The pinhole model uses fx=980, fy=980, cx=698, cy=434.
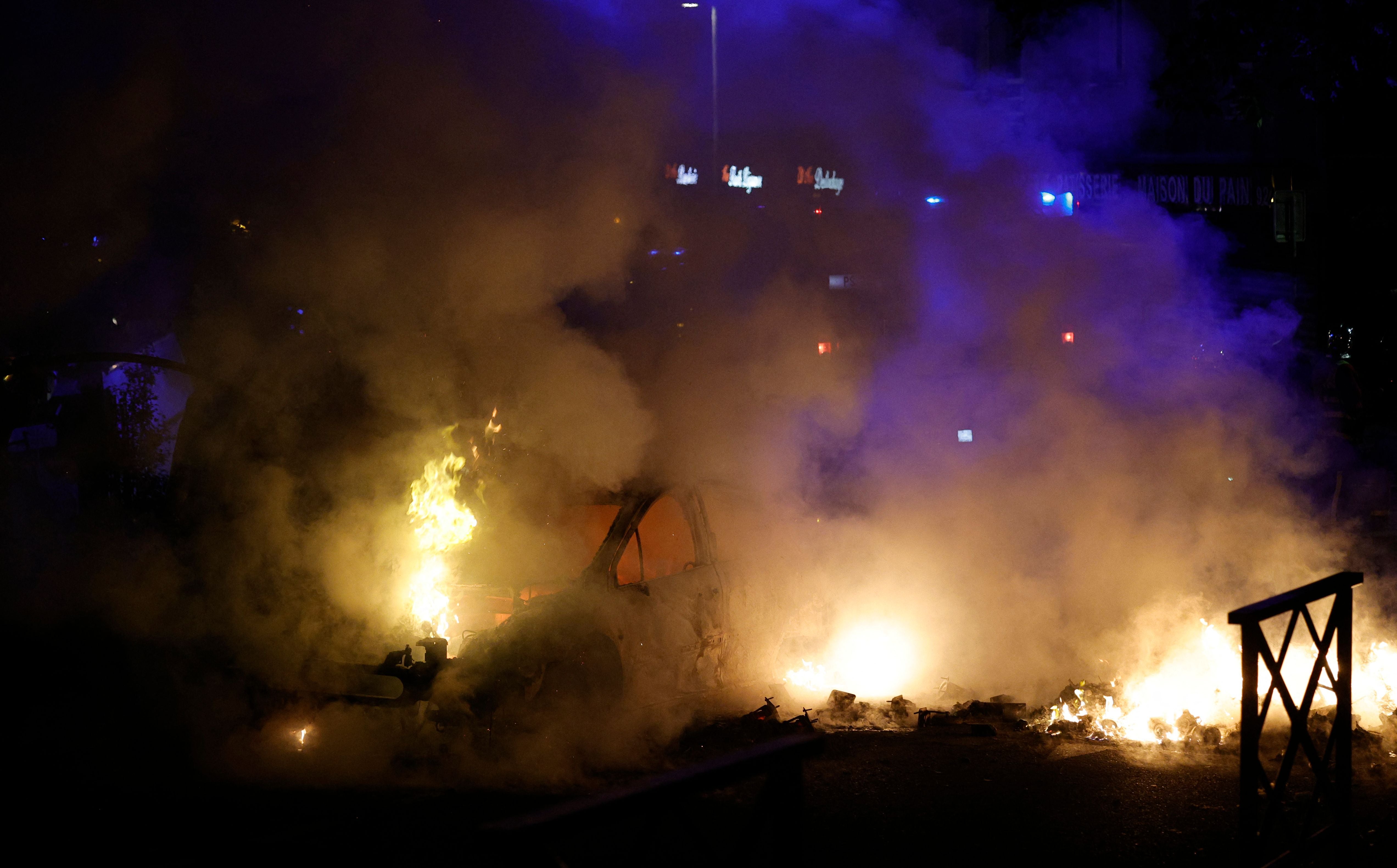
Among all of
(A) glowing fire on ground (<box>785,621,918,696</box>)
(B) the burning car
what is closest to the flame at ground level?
(A) glowing fire on ground (<box>785,621,918,696</box>)

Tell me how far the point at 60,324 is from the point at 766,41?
6.56 m

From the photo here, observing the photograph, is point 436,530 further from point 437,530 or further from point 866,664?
point 866,664

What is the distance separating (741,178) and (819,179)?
87 centimetres

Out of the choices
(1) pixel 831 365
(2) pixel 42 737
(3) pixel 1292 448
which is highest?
(1) pixel 831 365

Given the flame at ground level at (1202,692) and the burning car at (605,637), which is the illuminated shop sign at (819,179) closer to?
the burning car at (605,637)

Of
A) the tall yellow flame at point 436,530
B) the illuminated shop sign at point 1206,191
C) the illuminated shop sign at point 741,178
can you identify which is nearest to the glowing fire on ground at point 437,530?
the tall yellow flame at point 436,530

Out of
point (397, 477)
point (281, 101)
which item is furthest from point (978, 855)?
point (281, 101)

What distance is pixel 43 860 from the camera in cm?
446

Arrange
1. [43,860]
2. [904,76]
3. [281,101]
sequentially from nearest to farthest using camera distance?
[43,860]
[281,101]
[904,76]

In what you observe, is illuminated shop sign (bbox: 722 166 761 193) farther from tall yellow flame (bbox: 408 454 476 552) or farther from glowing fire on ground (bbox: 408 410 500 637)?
tall yellow flame (bbox: 408 454 476 552)

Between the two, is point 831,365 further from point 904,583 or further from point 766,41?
point 766,41

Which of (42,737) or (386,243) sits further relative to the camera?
(386,243)

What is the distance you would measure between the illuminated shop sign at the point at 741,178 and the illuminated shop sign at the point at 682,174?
460 millimetres

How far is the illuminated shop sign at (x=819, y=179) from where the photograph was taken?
10000mm
